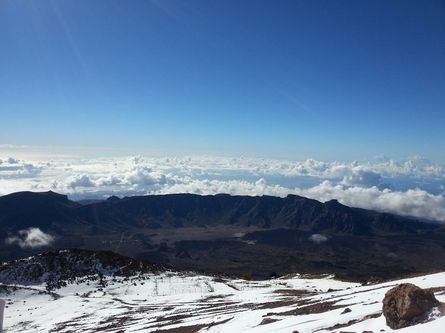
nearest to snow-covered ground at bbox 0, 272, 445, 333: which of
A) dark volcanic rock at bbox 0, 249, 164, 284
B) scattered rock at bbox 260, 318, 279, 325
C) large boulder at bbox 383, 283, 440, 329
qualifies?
scattered rock at bbox 260, 318, 279, 325

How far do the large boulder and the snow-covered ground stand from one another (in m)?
0.61

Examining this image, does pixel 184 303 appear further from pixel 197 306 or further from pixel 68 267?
pixel 68 267

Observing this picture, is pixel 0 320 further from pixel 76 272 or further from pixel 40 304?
pixel 76 272

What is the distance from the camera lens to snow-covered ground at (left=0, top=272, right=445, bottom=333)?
A: 24188 mm

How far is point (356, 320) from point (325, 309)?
23.7 ft

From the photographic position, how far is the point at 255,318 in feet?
99.1

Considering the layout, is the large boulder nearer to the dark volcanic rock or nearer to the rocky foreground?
the rocky foreground

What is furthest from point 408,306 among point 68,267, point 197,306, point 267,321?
point 68,267

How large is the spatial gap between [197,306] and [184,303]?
20.8ft

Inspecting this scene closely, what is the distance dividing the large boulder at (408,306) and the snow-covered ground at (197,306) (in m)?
0.61

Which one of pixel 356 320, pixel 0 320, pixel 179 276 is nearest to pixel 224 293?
pixel 179 276

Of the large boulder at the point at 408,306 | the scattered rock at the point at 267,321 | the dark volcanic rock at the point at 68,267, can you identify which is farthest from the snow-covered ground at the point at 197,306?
the dark volcanic rock at the point at 68,267

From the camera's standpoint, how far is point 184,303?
5988 centimetres

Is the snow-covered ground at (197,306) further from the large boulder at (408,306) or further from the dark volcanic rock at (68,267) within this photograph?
the dark volcanic rock at (68,267)
